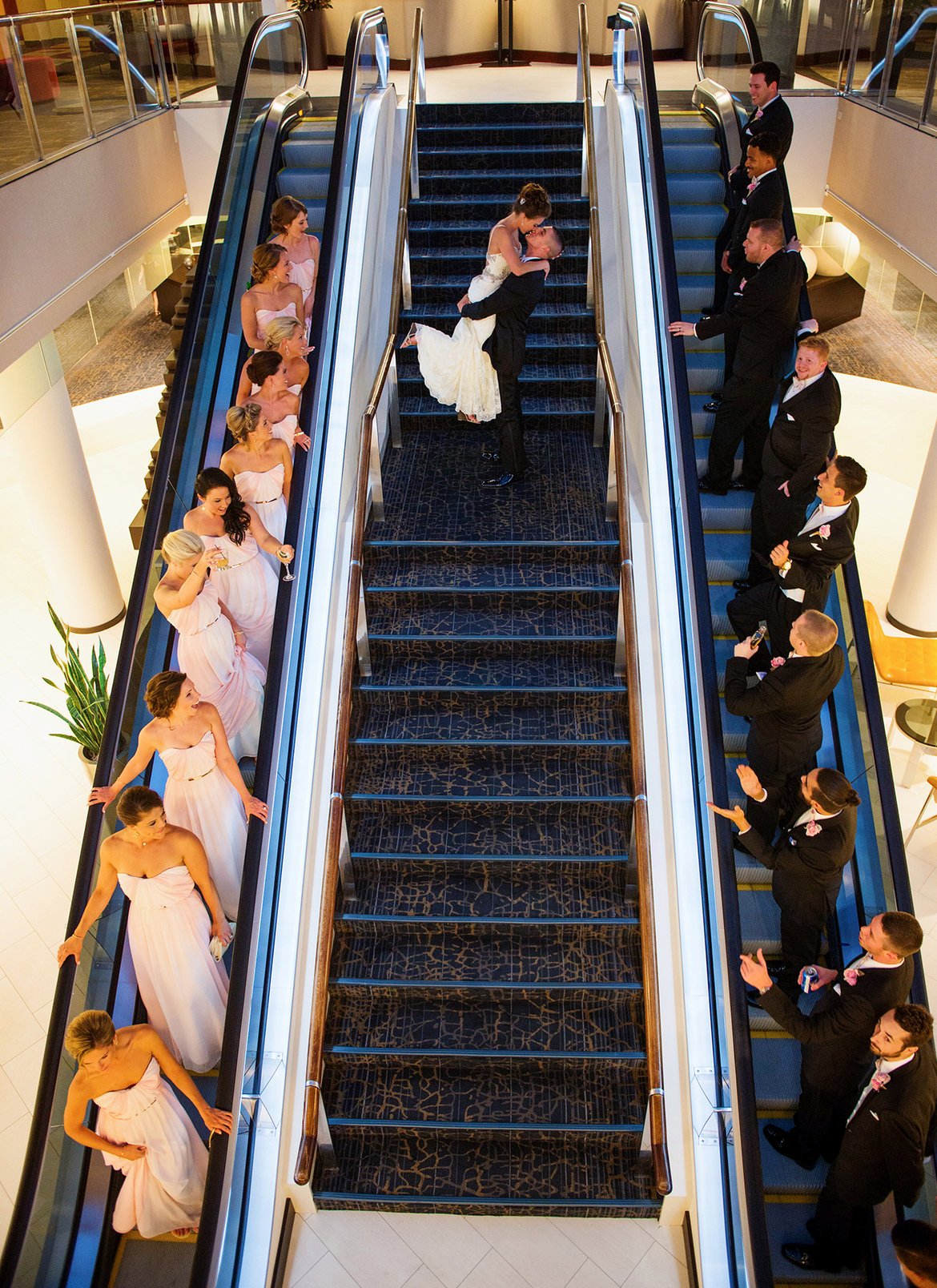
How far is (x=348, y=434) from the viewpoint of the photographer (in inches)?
228

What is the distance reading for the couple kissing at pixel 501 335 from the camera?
207 inches

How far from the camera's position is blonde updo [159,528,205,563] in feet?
14.2

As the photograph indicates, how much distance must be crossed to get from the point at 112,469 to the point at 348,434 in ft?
Answer: 24.6

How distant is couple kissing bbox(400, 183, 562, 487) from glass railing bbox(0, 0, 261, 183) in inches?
117

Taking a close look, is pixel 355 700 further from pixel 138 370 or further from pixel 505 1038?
pixel 138 370

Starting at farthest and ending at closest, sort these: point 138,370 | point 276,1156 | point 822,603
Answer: point 138,370, point 822,603, point 276,1156

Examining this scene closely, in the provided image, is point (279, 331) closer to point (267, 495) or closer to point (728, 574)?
point (267, 495)

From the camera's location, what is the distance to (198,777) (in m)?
4.11

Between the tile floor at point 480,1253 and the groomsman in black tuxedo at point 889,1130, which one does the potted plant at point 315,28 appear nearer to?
the tile floor at point 480,1253

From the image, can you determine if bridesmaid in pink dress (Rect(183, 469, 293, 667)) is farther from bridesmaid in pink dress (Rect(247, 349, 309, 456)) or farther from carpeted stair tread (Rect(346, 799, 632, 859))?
carpeted stair tread (Rect(346, 799, 632, 859))

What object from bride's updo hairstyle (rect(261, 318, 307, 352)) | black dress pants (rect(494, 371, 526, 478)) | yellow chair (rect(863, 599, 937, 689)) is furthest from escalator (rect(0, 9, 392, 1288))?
yellow chair (rect(863, 599, 937, 689))

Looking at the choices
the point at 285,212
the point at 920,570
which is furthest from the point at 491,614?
the point at 920,570

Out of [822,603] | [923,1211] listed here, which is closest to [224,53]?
[822,603]

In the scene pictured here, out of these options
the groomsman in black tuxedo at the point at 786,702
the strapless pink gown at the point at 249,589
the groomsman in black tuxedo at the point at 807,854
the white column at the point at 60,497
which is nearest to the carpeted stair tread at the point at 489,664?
the strapless pink gown at the point at 249,589
